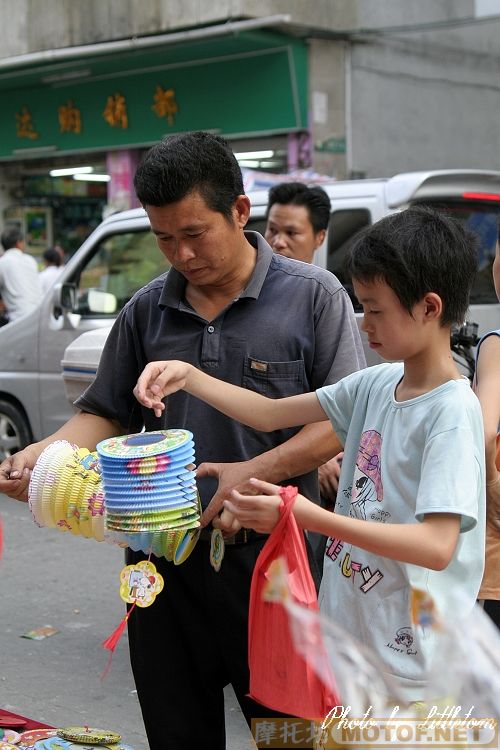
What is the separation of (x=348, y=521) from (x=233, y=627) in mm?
740

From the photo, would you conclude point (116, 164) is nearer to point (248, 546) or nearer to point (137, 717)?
point (137, 717)

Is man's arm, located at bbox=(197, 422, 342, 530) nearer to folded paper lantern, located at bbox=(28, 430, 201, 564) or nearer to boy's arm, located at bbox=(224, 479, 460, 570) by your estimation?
folded paper lantern, located at bbox=(28, 430, 201, 564)

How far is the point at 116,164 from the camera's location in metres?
14.4

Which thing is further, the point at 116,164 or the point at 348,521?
the point at 116,164

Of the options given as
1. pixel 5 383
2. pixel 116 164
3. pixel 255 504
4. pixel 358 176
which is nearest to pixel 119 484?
pixel 255 504

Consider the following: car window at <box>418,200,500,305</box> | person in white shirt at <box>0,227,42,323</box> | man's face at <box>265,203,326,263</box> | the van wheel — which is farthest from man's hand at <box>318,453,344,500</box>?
person in white shirt at <box>0,227,42,323</box>

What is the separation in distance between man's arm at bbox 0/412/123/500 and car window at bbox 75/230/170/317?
13.3ft

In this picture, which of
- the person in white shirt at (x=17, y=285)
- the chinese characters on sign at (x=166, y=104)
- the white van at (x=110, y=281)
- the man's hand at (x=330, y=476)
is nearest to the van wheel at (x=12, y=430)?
the white van at (x=110, y=281)

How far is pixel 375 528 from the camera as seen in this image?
177 cm

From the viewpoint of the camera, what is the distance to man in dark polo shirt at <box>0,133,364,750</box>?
2377mm

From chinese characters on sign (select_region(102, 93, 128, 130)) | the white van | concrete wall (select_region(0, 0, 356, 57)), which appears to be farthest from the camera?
chinese characters on sign (select_region(102, 93, 128, 130))

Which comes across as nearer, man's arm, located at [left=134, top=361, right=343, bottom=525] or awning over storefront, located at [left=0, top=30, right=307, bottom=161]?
man's arm, located at [left=134, top=361, right=343, bottom=525]

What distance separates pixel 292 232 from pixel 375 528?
3178mm

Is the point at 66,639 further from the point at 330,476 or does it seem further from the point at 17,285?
the point at 17,285
